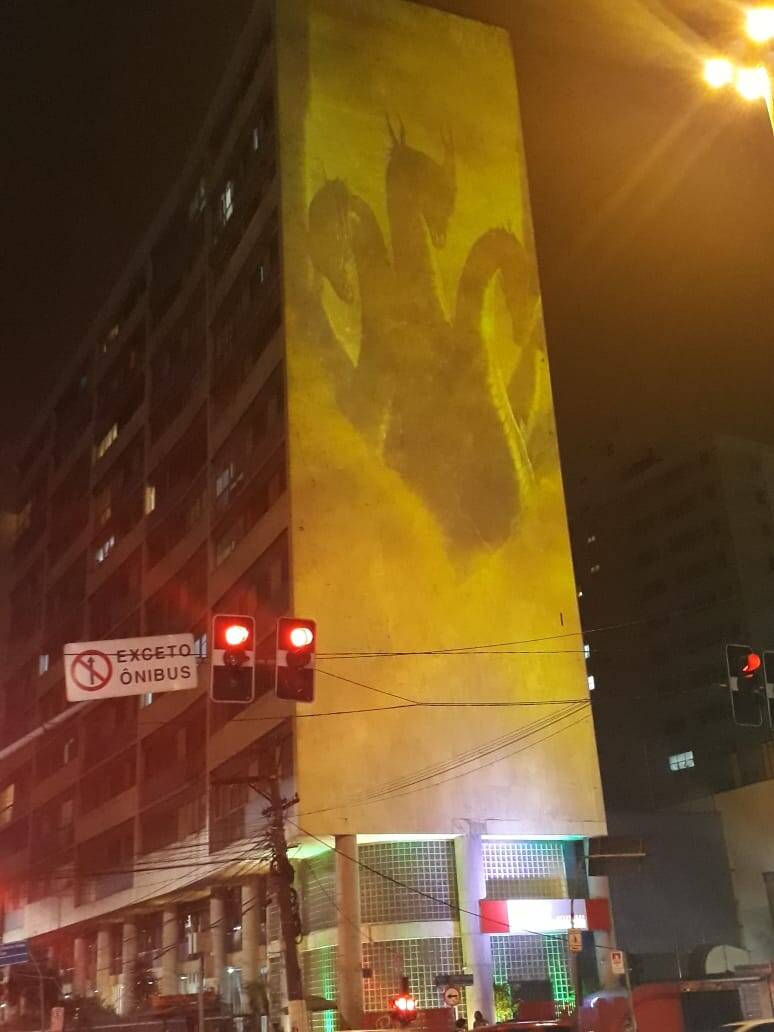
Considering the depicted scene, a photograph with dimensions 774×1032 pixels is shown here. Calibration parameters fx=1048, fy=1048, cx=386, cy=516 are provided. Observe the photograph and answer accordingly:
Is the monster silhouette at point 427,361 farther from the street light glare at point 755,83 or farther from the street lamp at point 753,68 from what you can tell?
the street light glare at point 755,83

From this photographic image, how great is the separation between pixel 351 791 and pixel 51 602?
39.5 metres

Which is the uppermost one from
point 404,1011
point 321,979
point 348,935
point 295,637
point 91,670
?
point 91,670

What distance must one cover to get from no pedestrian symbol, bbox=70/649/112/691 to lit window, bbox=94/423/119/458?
154 feet

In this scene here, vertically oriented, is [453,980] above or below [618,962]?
below

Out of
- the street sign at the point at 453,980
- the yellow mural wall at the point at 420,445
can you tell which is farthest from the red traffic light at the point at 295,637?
the street sign at the point at 453,980

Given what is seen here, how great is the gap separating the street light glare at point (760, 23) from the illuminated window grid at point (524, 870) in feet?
102

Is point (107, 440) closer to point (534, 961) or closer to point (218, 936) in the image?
point (218, 936)

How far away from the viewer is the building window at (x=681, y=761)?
72250mm

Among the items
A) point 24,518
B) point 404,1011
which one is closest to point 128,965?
point 404,1011

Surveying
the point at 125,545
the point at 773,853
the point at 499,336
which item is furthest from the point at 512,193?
the point at 773,853

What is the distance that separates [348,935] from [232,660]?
79.8ft

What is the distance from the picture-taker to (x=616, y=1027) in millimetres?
27594

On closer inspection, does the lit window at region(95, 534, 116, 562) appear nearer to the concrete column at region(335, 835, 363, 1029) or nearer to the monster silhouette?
the monster silhouette

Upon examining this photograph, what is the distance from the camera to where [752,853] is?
52.0 m
